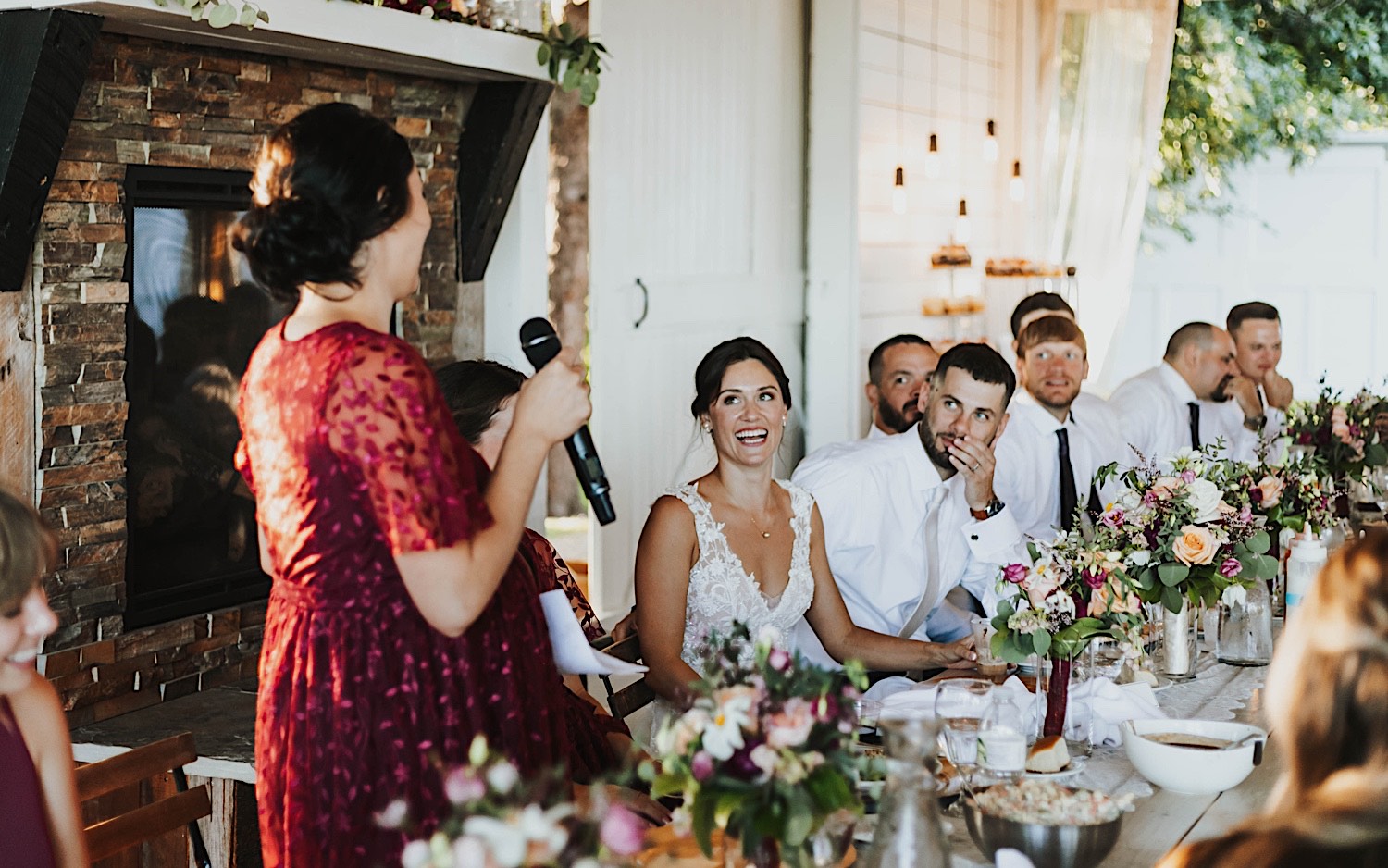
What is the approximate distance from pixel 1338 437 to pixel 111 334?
3686mm

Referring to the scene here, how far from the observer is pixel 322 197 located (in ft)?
6.16

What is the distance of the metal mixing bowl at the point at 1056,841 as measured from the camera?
191 centimetres

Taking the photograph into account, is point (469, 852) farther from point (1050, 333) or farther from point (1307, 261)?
point (1307, 261)

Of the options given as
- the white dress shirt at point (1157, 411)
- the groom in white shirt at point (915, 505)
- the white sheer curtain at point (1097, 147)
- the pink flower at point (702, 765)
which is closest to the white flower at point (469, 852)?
the pink flower at point (702, 765)

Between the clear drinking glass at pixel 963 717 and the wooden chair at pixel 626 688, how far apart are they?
0.85 m

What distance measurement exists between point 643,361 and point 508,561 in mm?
3336

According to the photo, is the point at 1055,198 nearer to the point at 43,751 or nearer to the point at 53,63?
the point at 53,63

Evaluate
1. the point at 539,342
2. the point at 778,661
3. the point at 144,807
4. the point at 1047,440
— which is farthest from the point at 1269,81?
the point at 778,661

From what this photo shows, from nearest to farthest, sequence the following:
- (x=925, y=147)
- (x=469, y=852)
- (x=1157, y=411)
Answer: (x=469, y=852)
(x=1157, y=411)
(x=925, y=147)

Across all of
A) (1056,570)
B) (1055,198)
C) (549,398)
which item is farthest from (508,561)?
(1055,198)

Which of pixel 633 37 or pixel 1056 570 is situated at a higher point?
pixel 633 37

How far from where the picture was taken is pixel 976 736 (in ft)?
7.34

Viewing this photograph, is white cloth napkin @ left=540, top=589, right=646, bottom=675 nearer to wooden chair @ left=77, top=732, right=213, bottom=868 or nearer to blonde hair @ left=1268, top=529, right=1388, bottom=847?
wooden chair @ left=77, top=732, right=213, bottom=868

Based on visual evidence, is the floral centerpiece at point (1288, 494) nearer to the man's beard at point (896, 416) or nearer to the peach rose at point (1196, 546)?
the peach rose at point (1196, 546)
